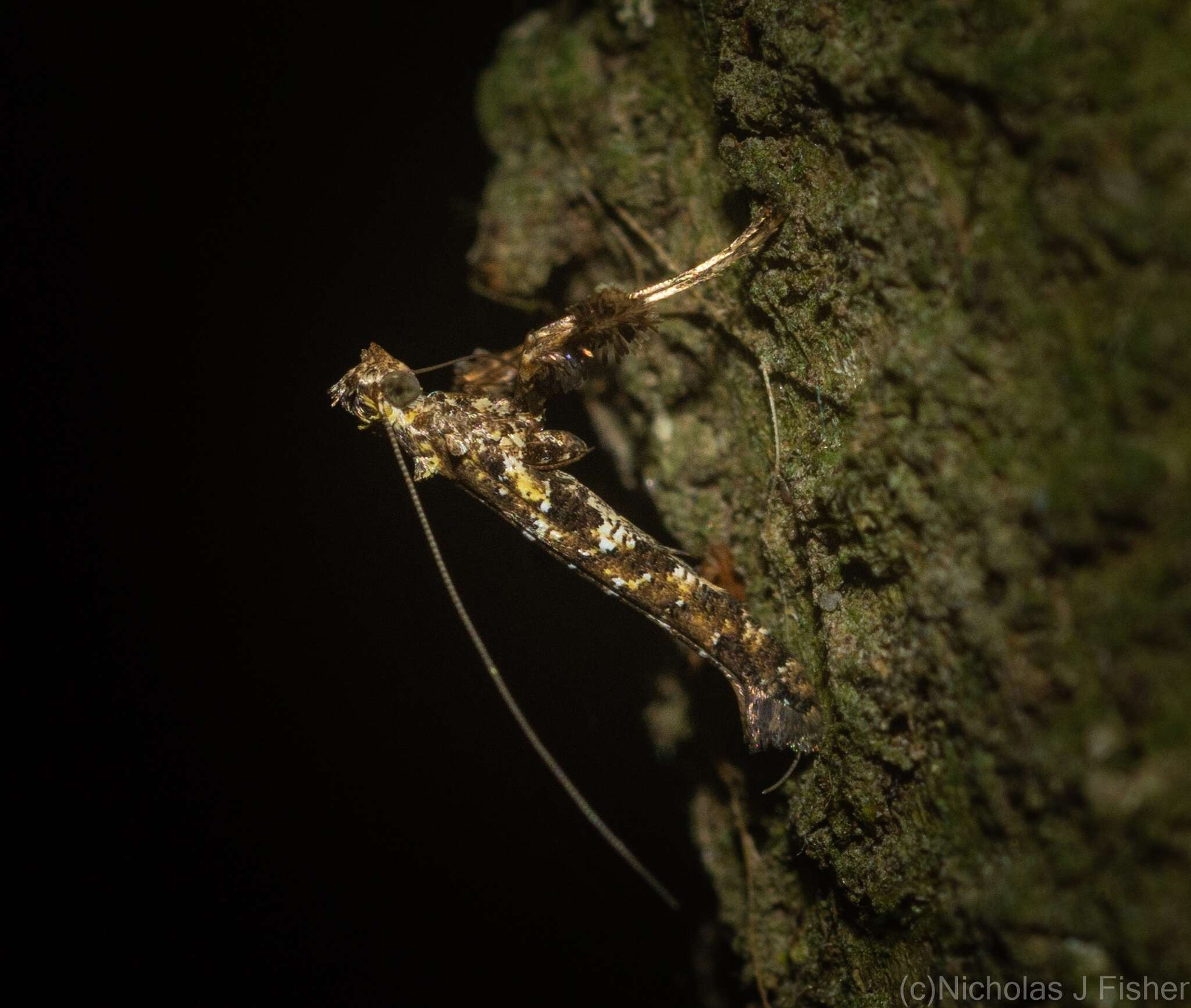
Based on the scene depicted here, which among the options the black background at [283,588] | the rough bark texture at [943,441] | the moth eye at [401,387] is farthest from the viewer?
the black background at [283,588]

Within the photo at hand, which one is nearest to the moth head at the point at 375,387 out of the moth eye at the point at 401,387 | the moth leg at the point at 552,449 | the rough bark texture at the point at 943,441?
Result: the moth eye at the point at 401,387

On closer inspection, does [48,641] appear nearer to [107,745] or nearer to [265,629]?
[107,745]

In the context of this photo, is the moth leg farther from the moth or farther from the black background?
the black background

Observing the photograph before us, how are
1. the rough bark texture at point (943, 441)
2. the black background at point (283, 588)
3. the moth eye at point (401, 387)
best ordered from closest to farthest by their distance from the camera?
the rough bark texture at point (943, 441)
the moth eye at point (401, 387)
the black background at point (283, 588)

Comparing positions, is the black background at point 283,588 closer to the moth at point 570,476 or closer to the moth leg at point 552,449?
the moth at point 570,476

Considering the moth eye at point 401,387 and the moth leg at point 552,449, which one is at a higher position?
the moth eye at point 401,387

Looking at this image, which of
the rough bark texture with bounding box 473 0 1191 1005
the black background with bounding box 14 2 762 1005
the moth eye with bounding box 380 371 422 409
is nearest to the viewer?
the rough bark texture with bounding box 473 0 1191 1005

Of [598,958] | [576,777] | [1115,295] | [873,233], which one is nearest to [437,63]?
[873,233]

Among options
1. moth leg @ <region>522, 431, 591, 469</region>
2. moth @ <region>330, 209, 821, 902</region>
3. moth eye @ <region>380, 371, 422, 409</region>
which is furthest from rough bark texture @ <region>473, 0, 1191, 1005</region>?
moth eye @ <region>380, 371, 422, 409</region>
